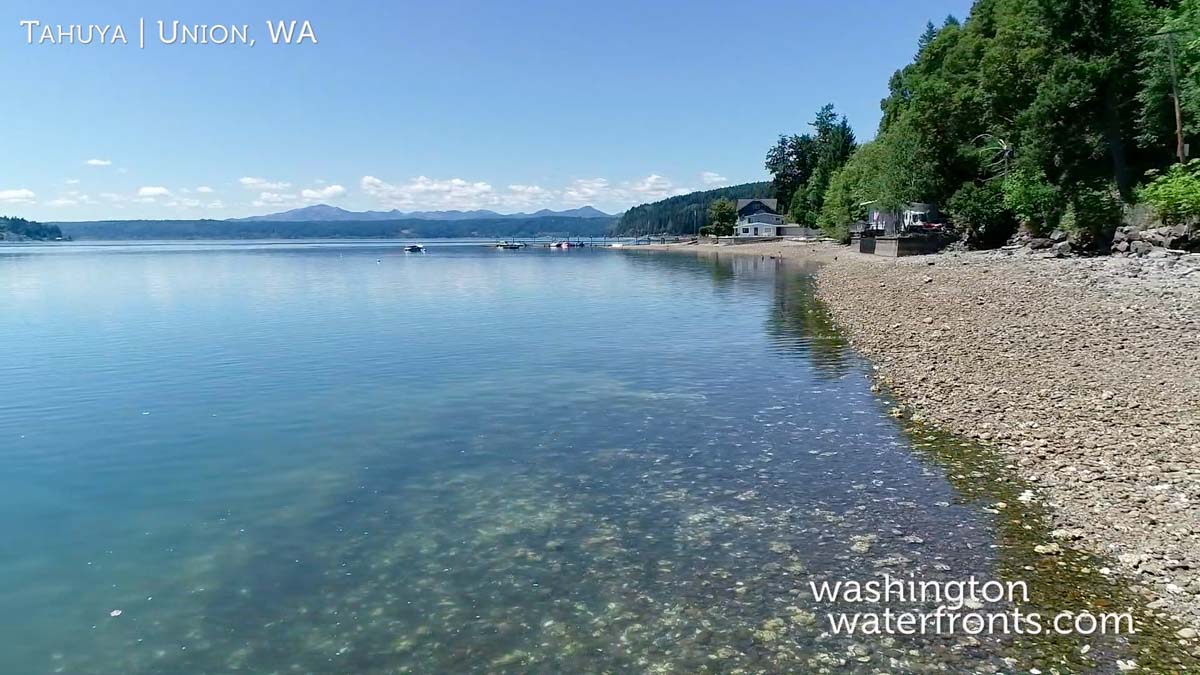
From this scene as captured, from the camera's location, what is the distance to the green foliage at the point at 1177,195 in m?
36.5

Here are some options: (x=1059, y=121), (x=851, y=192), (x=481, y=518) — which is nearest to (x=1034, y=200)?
(x=1059, y=121)

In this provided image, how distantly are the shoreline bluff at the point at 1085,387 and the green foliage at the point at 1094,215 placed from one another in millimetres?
8781

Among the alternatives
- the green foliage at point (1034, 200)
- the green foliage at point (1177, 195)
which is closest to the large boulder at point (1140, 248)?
the green foliage at point (1177, 195)

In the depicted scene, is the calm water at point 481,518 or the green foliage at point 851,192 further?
the green foliage at point 851,192

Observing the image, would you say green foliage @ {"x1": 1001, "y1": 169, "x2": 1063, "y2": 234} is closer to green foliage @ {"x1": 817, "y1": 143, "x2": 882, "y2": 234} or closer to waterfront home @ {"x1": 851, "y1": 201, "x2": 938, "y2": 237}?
waterfront home @ {"x1": 851, "y1": 201, "x2": 938, "y2": 237}

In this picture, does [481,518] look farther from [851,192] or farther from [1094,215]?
[851,192]

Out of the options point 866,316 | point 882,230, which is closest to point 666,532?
point 866,316

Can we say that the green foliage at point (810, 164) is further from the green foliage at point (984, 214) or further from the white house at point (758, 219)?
the green foliage at point (984, 214)

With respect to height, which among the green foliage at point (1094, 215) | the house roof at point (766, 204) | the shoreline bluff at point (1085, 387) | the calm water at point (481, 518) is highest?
the house roof at point (766, 204)

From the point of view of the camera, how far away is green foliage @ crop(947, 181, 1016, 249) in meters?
61.2

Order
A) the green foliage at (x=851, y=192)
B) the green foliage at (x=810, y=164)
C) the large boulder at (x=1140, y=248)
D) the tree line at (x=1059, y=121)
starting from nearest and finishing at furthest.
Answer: the large boulder at (x=1140, y=248)
the tree line at (x=1059, y=121)
the green foliage at (x=851, y=192)
the green foliage at (x=810, y=164)

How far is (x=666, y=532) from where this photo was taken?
1137cm

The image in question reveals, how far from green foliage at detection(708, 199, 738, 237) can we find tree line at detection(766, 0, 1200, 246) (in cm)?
11198

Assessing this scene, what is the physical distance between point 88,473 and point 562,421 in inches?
374
